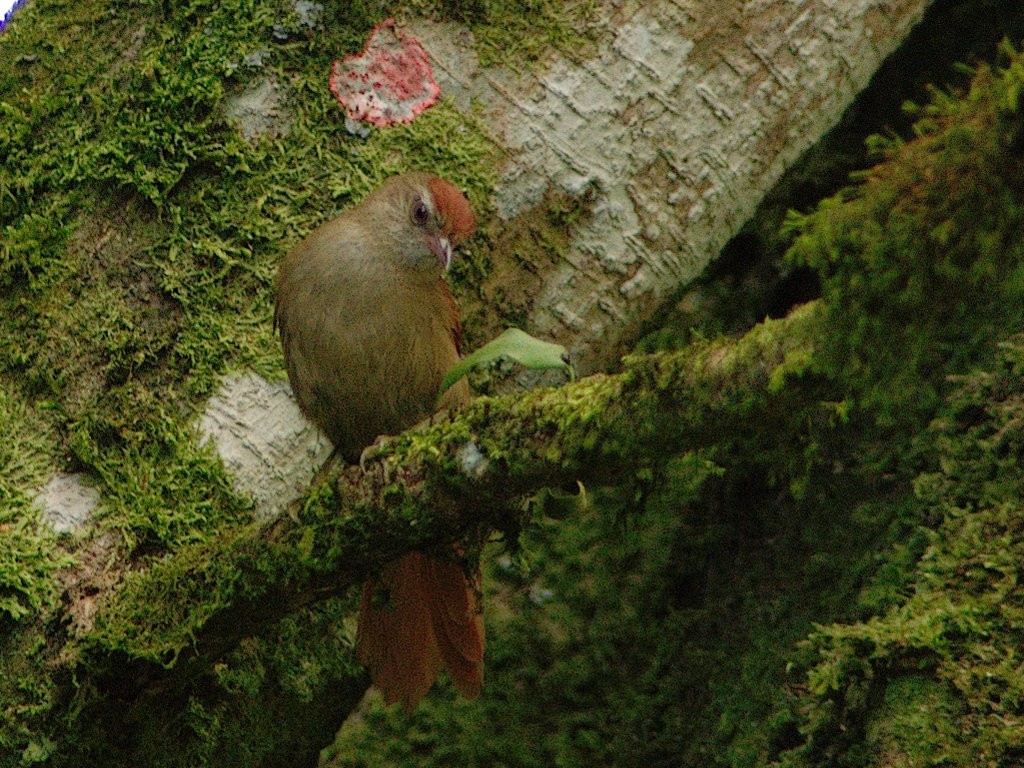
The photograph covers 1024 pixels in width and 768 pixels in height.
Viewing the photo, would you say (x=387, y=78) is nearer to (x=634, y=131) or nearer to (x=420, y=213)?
(x=420, y=213)

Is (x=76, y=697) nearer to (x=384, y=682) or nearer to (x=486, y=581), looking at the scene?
(x=384, y=682)

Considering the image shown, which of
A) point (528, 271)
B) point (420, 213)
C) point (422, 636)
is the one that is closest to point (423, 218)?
point (420, 213)

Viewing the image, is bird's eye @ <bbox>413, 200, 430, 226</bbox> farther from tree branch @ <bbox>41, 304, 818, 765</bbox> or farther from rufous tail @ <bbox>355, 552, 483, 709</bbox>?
tree branch @ <bbox>41, 304, 818, 765</bbox>

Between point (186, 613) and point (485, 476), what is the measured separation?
2.29 feet

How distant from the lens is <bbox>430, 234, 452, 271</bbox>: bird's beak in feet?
10.8

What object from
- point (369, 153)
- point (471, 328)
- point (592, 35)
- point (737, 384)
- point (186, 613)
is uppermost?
point (737, 384)

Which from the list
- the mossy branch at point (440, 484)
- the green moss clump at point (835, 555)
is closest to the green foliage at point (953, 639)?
the green moss clump at point (835, 555)

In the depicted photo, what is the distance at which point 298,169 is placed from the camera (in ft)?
10.2

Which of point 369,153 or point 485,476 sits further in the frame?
point 369,153

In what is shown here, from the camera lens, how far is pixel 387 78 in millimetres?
3164

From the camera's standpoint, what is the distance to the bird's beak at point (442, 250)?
10.8 ft

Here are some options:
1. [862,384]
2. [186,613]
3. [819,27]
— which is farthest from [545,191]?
[862,384]

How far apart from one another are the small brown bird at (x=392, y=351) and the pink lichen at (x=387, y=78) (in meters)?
0.17

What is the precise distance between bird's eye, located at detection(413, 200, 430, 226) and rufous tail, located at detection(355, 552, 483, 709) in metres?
0.84
